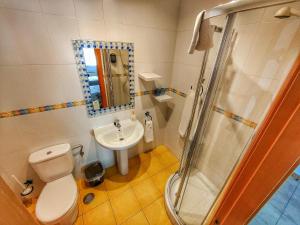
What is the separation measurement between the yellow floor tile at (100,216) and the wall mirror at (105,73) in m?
1.11

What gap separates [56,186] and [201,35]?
1943 millimetres

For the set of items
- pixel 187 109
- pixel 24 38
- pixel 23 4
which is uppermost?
pixel 23 4

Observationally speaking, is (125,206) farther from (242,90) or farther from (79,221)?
(242,90)

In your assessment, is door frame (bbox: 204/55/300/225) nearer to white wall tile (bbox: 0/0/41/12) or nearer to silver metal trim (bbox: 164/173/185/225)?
silver metal trim (bbox: 164/173/185/225)

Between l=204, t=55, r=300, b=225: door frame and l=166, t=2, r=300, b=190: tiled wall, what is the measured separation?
2.74ft

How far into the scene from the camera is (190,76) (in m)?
1.67

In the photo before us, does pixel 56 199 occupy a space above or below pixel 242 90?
below

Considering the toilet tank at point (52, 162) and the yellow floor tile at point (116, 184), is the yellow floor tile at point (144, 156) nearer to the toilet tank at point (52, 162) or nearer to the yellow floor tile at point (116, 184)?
the yellow floor tile at point (116, 184)

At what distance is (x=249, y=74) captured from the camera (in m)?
1.15

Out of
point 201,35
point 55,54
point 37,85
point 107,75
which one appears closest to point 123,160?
point 107,75

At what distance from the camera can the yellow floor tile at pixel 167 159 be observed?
2207 millimetres

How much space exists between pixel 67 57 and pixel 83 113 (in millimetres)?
590

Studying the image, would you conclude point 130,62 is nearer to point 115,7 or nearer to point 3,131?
point 115,7

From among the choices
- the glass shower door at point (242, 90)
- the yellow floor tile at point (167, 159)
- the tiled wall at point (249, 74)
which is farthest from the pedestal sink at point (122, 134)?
the tiled wall at point (249, 74)
